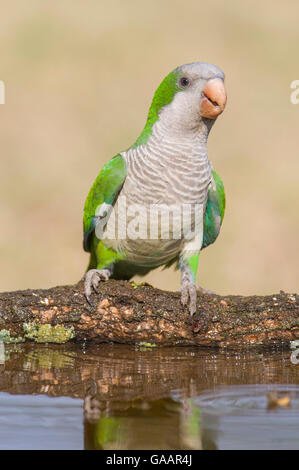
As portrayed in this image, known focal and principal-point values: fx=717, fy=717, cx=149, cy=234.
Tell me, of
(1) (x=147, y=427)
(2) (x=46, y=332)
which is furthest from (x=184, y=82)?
(1) (x=147, y=427)

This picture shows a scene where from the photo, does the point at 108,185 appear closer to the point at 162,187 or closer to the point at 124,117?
the point at 162,187

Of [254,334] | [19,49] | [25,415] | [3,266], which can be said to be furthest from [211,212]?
[19,49]

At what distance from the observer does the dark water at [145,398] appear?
2.65m

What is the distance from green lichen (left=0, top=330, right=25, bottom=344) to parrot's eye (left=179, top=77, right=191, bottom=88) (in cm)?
195

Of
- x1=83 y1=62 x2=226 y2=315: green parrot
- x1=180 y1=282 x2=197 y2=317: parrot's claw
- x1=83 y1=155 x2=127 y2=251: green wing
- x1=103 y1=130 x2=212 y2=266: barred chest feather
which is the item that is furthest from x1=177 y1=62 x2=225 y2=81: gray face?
x1=180 y1=282 x2=197 y2=317: parrot's claw

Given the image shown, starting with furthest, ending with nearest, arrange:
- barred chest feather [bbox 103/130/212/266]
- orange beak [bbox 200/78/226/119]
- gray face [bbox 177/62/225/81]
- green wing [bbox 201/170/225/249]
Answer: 1. green wing [bbox 201/170/225/249]
2. barred chest feather [bbox 103/130/212/266]
3. gray face [bbox 177/62/225/81]
4. orange beak [bbox 200/78/226/119]

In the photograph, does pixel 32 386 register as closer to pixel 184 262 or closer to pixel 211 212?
pixel 184 262

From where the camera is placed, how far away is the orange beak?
4.52 metres

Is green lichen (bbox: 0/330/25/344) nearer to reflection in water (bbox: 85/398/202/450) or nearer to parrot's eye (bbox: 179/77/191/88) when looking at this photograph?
reflection in water (bbox: 85/398/202/450)

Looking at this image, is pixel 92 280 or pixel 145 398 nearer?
pixel 145 398

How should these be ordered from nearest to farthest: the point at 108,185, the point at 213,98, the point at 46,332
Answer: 1. the point at 46,332
2. the point at 213,98
3. the point at 108,185

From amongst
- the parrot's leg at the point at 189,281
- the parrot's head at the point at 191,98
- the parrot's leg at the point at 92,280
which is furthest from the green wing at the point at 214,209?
the parrot's leg at the point at 92,280

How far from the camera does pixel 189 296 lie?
4246 millimetres

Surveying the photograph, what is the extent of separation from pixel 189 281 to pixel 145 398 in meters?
1.71
